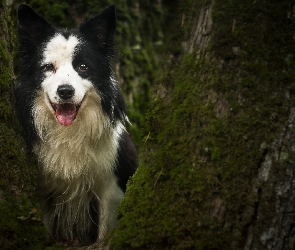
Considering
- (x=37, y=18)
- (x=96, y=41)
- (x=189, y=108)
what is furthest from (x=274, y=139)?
(x=37, y=18)

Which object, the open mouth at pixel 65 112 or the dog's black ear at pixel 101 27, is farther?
the dog's black ear at pixel 101 27

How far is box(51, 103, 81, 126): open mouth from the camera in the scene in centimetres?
414

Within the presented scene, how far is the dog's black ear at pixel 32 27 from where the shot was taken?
4.29m

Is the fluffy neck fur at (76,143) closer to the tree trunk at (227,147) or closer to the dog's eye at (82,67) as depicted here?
the dog's eye at (82,67)

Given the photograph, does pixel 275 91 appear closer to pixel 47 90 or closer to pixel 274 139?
pixel 274 139

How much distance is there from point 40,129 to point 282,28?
2.40 meters

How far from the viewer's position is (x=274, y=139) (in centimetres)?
296

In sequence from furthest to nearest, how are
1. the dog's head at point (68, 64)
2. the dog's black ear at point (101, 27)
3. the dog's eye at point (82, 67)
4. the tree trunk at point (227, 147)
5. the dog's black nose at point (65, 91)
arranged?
1. the dog's black ear at point (101, 27)
2. the dog's eye at point (82, 67)
3. the dog's head at point (68, 64)
4. the dog's black nose at point (65, 91)
5. the tree trunk at point (227, 147)

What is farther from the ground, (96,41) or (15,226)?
(96,41)

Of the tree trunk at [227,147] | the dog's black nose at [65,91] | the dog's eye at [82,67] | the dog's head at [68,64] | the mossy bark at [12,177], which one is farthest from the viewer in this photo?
the dog's eye at [82,67]

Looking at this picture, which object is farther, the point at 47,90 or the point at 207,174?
the point at 47,90

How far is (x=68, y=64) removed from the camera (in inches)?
163

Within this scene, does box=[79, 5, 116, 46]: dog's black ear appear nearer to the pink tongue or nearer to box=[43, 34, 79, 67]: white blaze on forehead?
box=[43, 34, 79, 67]: white blaze on forehead

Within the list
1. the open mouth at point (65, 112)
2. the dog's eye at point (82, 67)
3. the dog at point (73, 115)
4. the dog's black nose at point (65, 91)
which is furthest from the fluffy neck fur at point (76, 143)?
the dog's black nose at point (65, 91)
